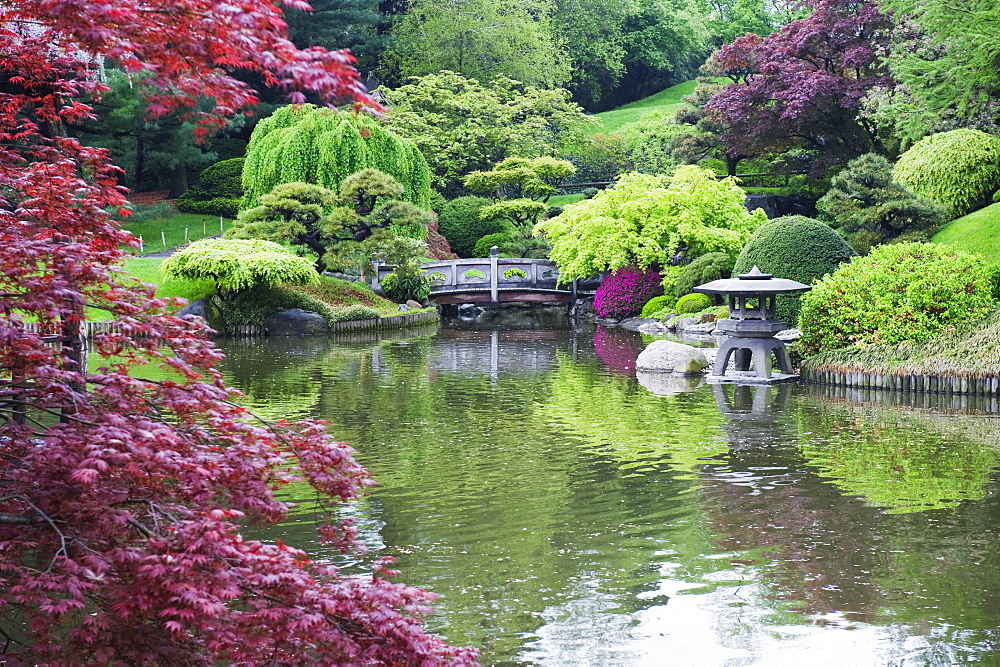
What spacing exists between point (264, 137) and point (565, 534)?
82.9ft

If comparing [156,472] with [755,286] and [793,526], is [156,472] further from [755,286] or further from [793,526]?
[755,286]

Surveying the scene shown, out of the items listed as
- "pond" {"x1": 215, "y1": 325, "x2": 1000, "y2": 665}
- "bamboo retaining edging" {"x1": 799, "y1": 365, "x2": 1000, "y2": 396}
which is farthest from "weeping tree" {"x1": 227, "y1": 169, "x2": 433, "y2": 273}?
"bamboo retaining edging" {"x1": 799, "y1": 365, "x2": 1000, "y2": 396}

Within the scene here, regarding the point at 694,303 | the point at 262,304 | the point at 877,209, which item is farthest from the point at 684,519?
the point at 262,304

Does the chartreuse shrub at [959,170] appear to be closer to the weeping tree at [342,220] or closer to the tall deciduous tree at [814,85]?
the tall deciduous tree at [814,85]

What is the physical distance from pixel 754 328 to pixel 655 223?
38.8ft

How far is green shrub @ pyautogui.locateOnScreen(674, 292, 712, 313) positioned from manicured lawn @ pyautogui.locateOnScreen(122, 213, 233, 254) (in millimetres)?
17815

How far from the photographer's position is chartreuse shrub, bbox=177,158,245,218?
122ft

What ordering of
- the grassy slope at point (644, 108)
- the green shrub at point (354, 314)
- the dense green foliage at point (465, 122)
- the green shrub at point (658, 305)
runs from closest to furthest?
the green shrub at point (354, 314) → the green shrub at point (658, 305) → the dense green foliage at point (465, 122) → the grassy slope at point (644, 108)

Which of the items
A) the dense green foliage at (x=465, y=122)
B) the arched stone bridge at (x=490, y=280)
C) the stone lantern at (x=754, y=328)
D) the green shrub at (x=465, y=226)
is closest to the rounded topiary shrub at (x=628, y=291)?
the arched stone bridge at (x=490, y=280)

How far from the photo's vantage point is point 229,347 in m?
22.3

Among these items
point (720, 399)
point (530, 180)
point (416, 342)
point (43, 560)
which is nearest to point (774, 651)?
point (43, 560)

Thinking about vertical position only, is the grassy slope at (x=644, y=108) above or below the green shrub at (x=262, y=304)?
above

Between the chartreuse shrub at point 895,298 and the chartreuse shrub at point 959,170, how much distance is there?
7.77 meters

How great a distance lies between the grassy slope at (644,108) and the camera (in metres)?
50.7
